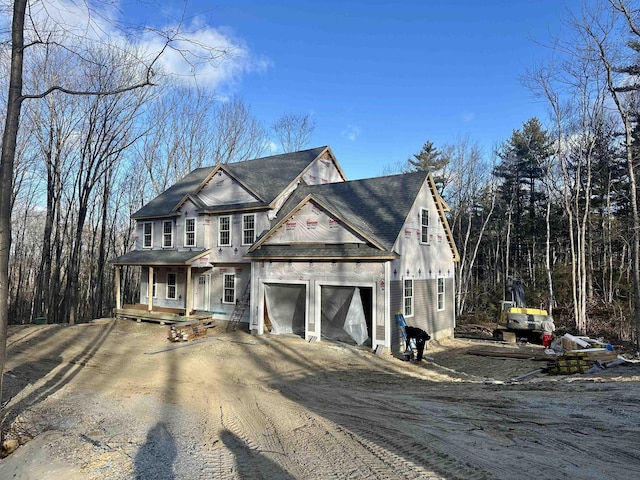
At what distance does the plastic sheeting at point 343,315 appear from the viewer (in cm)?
1578

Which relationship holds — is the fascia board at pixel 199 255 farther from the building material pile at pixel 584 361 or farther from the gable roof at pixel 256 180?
the building material pile at pixel 584 361

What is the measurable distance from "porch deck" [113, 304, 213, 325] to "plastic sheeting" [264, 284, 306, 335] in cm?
446

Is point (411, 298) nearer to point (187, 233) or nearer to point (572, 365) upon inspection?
point (572, 365)

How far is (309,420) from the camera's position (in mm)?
7461

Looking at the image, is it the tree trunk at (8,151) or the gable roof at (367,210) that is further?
the gable roof at (367,210)

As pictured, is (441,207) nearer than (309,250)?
No

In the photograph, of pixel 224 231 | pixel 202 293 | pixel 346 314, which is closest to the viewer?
pixel 346 314

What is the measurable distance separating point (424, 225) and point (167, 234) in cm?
1534

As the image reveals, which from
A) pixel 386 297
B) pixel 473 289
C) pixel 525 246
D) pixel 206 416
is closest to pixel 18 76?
pixel 206 416

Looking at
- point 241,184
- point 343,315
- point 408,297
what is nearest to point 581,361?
point 408,297

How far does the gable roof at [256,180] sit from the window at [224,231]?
68 centimetres

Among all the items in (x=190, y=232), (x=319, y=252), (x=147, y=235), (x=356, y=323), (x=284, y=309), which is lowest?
(x=356, y=323)

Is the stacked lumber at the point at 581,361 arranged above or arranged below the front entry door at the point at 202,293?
below

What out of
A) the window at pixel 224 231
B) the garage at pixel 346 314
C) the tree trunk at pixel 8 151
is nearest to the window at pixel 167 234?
the window at pixel 224 231
